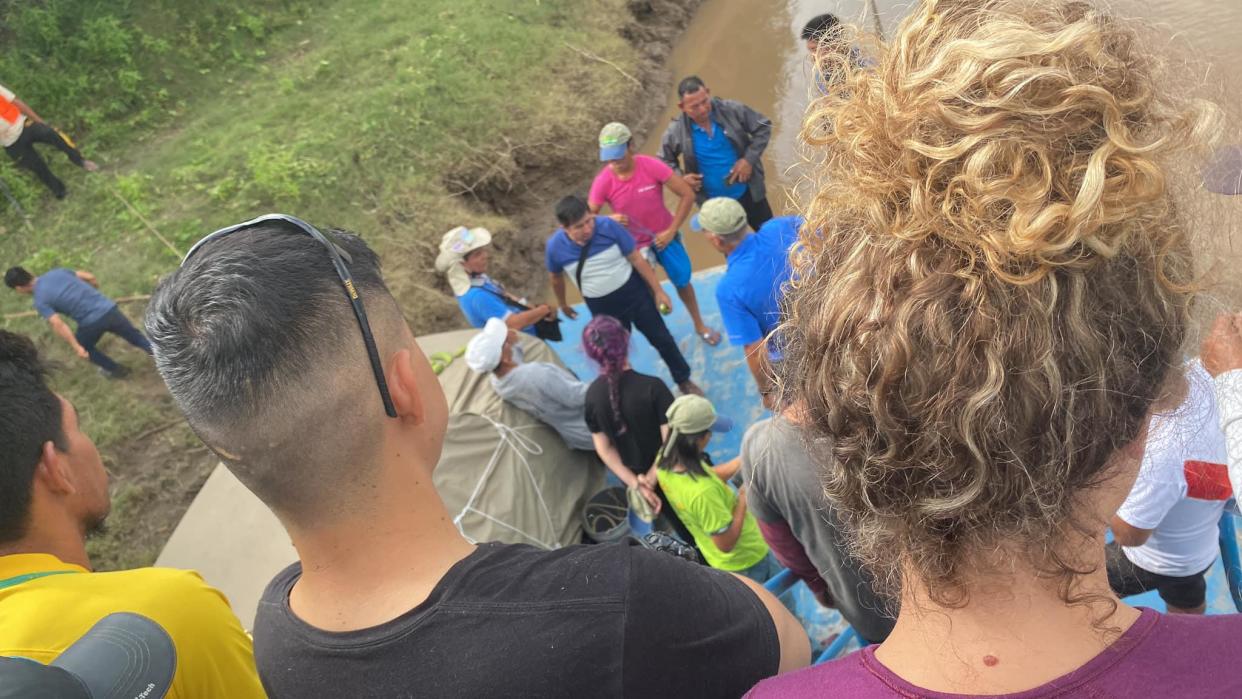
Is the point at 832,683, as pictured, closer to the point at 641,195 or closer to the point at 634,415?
the point at 634,415

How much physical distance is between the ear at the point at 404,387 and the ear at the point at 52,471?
1244 mm

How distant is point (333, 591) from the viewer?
1.35m

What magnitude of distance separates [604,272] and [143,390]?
4.41 meters

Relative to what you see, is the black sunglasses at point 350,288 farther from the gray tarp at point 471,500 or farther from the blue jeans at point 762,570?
the gray tarp at point 471,500

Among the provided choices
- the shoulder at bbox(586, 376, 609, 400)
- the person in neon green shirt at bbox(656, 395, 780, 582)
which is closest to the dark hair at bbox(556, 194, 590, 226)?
the shoulder at bbox(586, 376, 609, 400)

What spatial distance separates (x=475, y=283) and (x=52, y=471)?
3.06m

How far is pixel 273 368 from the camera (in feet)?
4.23

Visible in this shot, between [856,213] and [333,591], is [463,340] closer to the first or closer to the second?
[333,591]

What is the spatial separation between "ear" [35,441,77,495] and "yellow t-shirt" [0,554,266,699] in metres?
0.18

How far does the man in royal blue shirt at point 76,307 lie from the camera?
6.27 metres

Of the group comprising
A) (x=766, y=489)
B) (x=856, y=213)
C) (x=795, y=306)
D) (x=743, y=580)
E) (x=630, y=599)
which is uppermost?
(x=856, y=213)

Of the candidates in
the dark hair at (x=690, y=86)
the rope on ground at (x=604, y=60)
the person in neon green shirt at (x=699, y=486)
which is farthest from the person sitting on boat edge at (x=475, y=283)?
the rope on ground at (x=604, y=60)

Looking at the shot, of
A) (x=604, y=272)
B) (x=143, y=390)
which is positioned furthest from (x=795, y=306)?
(x=143, y=390)

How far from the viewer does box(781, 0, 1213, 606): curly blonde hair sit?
2.51 feet
